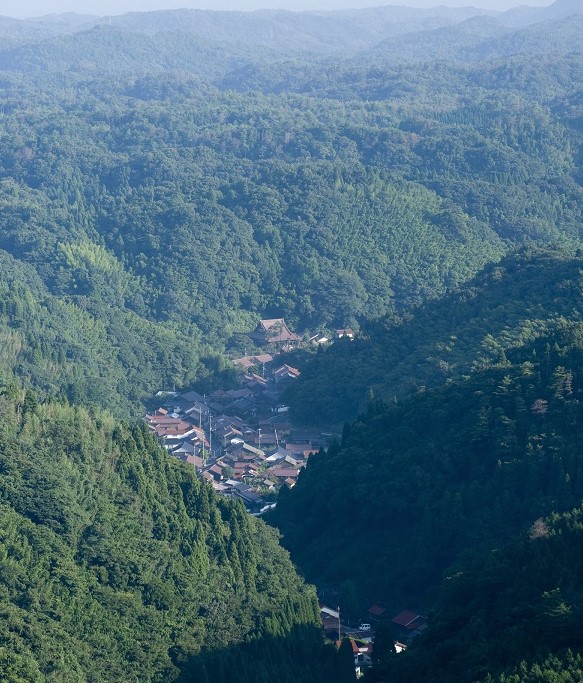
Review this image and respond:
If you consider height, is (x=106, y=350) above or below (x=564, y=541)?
below

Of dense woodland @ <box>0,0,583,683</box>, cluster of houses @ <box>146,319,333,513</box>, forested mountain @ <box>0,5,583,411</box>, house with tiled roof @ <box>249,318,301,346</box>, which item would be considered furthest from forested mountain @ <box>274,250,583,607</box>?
house with tiled roof @ <box>249,318,301,346</box>

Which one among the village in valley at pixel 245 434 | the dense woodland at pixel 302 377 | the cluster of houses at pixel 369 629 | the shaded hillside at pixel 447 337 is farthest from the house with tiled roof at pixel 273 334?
the cluster of houses at pixel 369 629

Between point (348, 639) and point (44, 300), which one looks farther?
point (44, 300)

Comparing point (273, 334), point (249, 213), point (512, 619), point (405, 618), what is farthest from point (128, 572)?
point (249, 213)

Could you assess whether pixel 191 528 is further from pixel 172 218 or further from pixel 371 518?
pixel 172 218

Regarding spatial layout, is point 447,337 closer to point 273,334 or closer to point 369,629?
point 273,334

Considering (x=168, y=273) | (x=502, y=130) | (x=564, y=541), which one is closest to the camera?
(x=564, y=541)

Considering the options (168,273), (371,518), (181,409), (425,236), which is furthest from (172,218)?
(371,518)

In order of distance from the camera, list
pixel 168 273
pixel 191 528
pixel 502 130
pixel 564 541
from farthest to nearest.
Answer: pixel 502 130 < pixel 168 273 < pixel 191 528 < pixel 564 541
